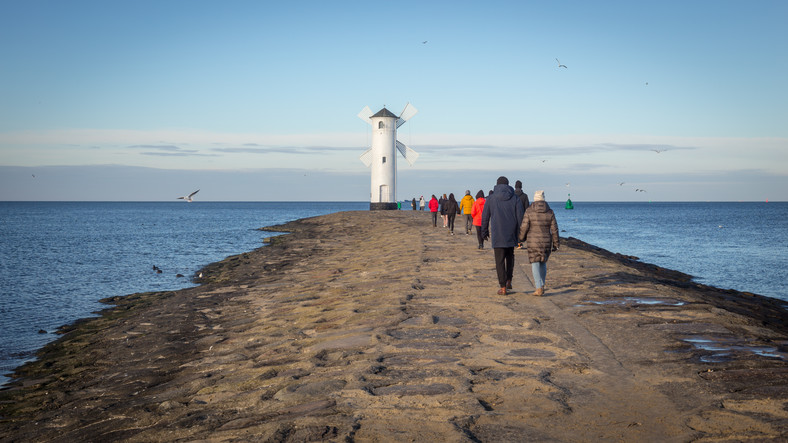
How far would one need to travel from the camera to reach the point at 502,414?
4988mm

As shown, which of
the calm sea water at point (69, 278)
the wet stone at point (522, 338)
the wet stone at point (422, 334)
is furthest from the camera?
the calm sea water at point (69, 278)

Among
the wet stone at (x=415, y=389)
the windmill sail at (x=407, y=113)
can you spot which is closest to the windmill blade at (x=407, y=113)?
the windmill sail at (x=407, y=113)

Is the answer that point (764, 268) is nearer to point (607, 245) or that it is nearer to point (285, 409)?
point (607, 245)

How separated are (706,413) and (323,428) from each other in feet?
10.1

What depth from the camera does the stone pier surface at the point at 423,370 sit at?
16.0 ft

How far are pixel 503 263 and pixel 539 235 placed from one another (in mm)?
827

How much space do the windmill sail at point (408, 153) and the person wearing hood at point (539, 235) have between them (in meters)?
46.9

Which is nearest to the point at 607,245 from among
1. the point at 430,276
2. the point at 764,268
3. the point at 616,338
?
the point at 764,268

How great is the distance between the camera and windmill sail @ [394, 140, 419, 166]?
5778cm

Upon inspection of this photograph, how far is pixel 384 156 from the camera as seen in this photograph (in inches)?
2167

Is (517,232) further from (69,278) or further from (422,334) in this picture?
(69,278)

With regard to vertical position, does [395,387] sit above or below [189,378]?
above

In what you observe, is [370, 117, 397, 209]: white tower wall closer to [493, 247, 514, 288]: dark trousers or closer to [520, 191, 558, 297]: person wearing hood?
[493, 247, 514, 288]: dark trousers

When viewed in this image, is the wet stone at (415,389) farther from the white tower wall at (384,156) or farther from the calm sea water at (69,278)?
the white tower wall at (384,156)
